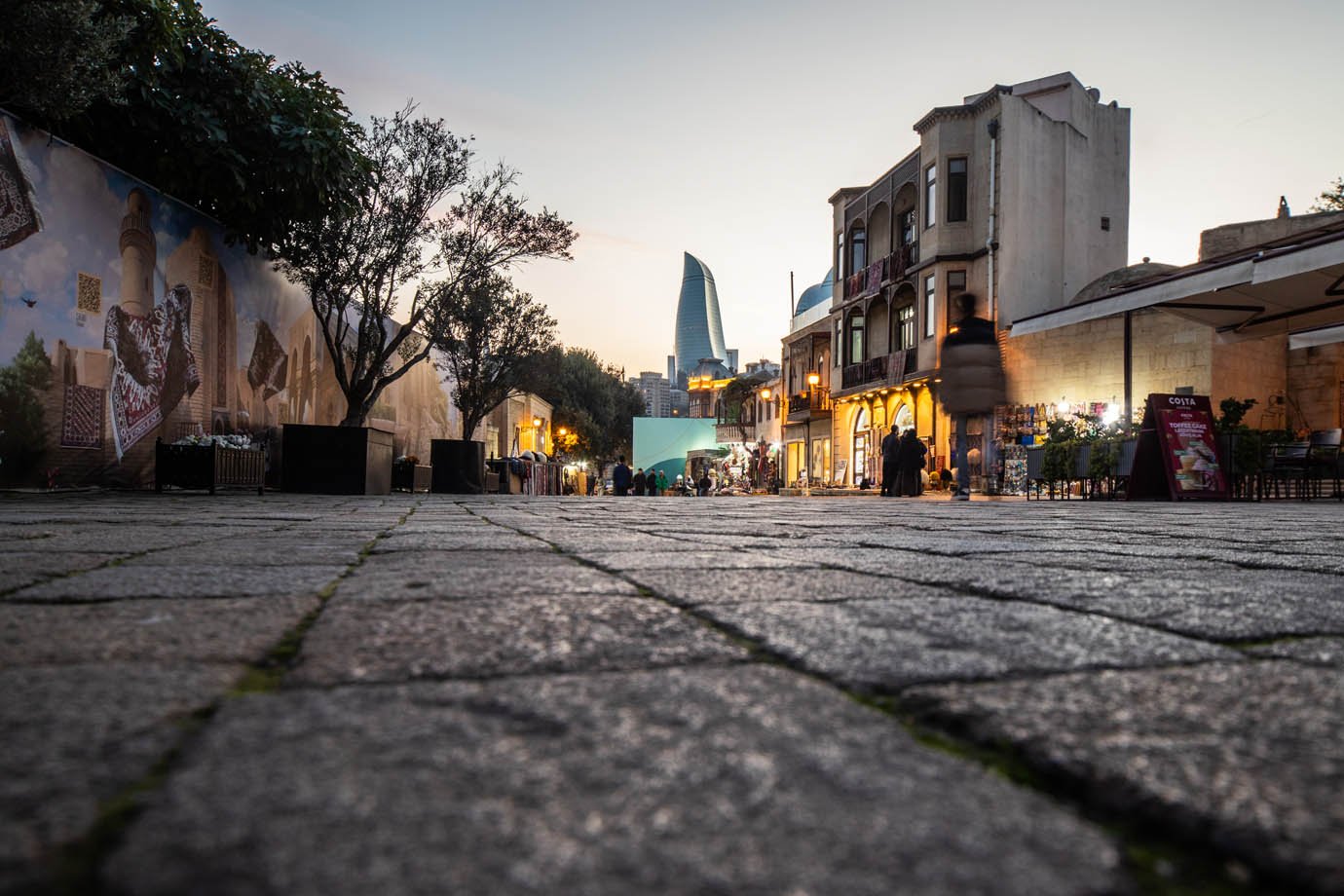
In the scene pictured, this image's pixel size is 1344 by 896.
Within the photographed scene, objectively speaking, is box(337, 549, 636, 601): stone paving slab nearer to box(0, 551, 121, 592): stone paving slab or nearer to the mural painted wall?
box(0, 551, 121, 592): stone paving slab

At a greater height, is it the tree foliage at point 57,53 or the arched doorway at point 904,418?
the tree foliage at point 57,53

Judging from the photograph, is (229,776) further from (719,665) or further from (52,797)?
(719,665)

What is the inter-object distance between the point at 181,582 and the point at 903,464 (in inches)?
605

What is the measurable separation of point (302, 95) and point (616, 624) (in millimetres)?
13311

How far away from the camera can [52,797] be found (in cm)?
66

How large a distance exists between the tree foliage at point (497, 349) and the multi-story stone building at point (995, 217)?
32.6ft

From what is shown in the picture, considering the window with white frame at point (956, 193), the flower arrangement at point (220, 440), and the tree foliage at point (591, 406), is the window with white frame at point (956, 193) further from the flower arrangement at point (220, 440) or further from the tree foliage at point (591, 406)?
the tree foliage at point (591, 406)

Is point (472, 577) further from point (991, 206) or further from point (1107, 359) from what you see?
point (991, 206)

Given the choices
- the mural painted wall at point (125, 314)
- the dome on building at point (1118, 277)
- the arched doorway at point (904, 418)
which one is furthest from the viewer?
the arched doorway at point (904, 418)

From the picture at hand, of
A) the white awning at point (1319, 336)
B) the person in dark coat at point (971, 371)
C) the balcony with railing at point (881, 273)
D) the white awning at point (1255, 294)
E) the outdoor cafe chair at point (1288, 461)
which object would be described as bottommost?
the outdoor cafe chair at point (1288, 461)

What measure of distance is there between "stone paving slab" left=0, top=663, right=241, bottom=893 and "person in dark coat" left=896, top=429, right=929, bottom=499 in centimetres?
1581

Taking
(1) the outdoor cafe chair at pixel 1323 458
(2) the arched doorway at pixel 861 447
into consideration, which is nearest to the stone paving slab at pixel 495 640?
(1) the outdoor cafe chair at pixel 1323 458

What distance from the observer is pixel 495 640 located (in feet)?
4.40

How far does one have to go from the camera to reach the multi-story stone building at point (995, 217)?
20.4 m
